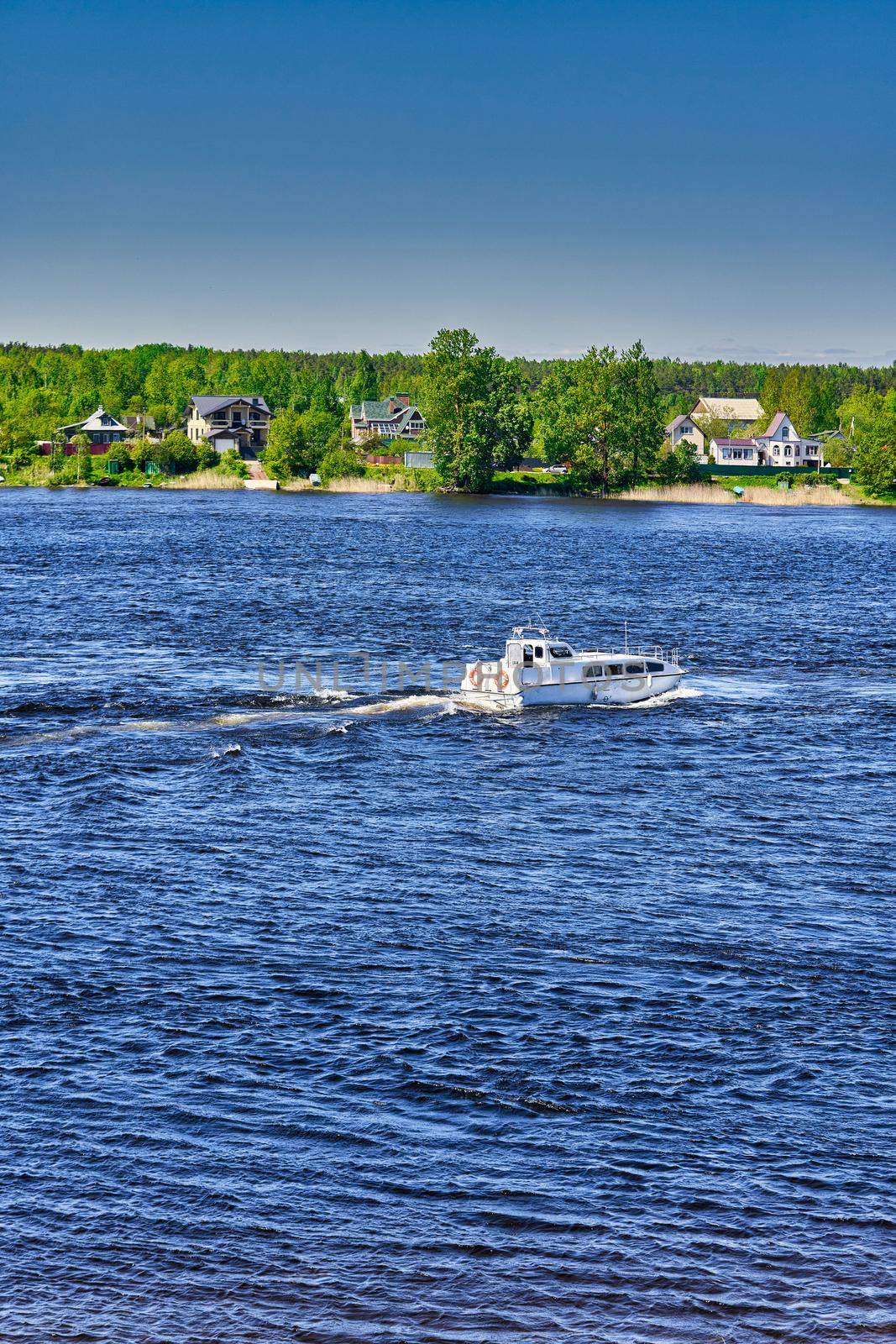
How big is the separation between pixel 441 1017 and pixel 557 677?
33.6 meters

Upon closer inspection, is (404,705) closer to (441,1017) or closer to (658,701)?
(658,701)

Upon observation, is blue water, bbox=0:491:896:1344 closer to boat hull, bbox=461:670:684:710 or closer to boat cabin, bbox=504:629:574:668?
boat hull, bbox=461:670:684:710

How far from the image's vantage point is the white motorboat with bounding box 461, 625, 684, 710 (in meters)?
61.1

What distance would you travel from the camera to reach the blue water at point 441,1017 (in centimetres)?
2073

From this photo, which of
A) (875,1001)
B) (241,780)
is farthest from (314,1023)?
(241,780)

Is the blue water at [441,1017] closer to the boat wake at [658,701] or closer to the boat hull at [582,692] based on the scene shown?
the boat wake at [658,701]

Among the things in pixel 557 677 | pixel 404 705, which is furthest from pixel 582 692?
pixel 404 705

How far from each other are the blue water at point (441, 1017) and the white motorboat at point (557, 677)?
4.37ft

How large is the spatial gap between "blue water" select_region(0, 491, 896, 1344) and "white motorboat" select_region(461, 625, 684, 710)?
133cm

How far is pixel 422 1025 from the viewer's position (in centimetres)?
2886

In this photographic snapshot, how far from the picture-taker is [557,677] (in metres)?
61.8

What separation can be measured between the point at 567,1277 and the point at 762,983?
11.8 metres

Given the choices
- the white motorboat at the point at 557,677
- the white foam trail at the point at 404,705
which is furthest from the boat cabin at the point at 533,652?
the white foam trail at the point at 404,705

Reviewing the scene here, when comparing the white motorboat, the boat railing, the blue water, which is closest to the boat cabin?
the white motorboat
